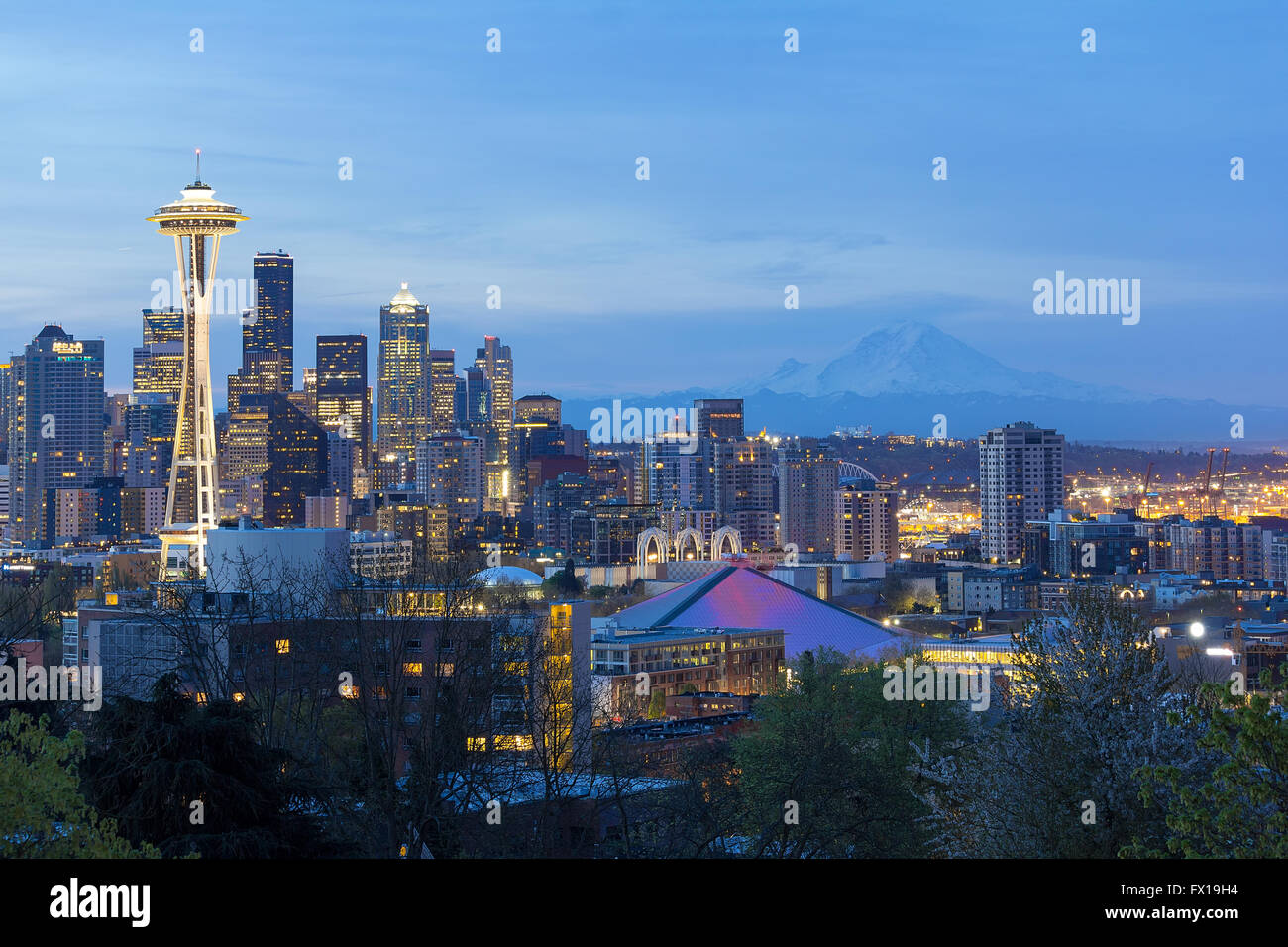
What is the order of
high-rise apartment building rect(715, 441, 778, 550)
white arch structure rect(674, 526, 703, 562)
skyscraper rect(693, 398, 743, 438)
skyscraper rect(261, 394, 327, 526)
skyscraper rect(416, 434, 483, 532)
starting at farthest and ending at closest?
skyscraper rect(416, 434, 483, 532) < skyscraper rect(693, 398, 743, 438) < skyscraper rect(261, 394, 327, 526) < high-rise apartment building rect(715, 441, 778, 550) < white arch structure rect(674, 526, 703, 562)

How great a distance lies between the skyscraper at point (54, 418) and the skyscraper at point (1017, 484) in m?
69.4

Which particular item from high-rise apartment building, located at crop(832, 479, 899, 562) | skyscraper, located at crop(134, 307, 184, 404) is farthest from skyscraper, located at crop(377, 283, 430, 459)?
high-rise apartment building, located at crop(832, 479, 899, 562)

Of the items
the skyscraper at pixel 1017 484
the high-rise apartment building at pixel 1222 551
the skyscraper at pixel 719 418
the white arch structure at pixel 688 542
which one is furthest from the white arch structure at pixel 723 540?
the skyscraper at pixel 719 418

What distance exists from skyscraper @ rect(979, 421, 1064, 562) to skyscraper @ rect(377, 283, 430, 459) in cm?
7836

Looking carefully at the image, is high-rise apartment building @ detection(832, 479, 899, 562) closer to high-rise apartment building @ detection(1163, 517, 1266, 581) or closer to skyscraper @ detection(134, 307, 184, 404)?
high-rise apartment building @ detection(1163, 517, 1266, 581)

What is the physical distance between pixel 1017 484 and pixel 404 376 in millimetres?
86639

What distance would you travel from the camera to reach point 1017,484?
9481 cm

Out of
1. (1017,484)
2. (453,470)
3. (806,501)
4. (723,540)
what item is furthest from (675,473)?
(1017,484)

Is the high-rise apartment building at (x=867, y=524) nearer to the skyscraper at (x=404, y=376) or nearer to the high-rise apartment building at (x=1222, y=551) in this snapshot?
the high-rise apartment building at (x=1222, y=551)

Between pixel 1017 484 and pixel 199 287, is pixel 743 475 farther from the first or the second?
pixel 199 287

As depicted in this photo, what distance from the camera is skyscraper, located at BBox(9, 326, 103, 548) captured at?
126 meters

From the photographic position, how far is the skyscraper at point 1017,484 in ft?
309
